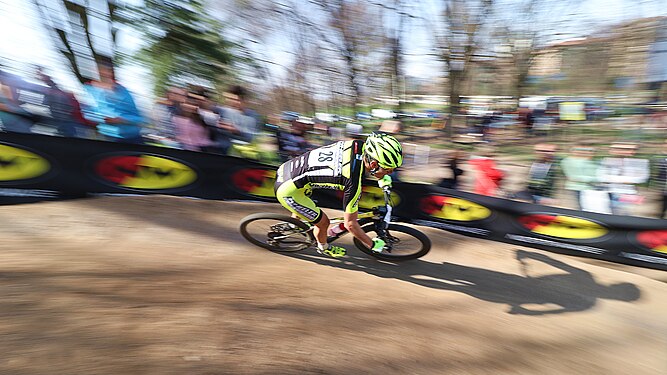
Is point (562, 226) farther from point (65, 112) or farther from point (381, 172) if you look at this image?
point (65, 112)

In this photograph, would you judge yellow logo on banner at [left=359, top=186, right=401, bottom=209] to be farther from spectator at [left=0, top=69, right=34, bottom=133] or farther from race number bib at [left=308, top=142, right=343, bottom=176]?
spectator at [left=0, top=69, right=34, bottom=133]

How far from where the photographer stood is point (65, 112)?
211 inches

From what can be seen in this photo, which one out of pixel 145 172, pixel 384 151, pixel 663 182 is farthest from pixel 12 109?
pixel 663 182

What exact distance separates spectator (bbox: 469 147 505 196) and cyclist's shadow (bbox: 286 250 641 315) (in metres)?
1.69

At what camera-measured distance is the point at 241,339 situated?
9.36 ft

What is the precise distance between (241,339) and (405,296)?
7.06ft

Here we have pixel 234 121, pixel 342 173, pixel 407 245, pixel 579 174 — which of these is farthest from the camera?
pixel 234 121

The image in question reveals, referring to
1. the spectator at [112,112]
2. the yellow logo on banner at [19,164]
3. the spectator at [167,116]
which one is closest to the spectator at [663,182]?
the spectator at [167,116]

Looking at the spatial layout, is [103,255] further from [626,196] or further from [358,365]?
[626,196]

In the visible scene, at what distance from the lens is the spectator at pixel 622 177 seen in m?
6.47

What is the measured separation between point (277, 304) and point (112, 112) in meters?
4.31

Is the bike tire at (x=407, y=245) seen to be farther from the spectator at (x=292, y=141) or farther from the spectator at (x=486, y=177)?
the spectator at (x=292, y=141)

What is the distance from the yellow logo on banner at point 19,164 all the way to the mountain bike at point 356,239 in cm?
302

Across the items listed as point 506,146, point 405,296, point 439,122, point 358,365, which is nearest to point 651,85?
point 506,146
